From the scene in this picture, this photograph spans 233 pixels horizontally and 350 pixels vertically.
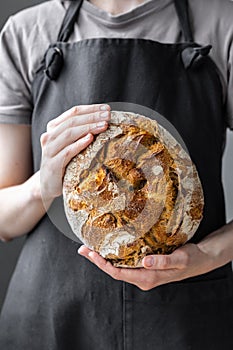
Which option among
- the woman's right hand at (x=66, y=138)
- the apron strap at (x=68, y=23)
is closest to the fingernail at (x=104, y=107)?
the woman's right hand at (x=66, y=138)

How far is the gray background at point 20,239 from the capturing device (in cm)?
166

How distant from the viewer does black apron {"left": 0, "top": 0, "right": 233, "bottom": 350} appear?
1.23m

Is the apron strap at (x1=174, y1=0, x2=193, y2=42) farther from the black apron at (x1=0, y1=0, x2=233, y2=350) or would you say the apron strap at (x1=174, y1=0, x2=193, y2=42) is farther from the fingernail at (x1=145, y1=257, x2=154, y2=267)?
the fingernail at (x1=145, y1=257, x2=154, y2=267)

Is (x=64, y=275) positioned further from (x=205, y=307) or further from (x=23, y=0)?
(x=23, y=0)

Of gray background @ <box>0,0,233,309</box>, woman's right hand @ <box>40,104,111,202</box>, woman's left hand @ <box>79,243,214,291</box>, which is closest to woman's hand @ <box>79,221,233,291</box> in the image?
woman's left hand @ <box>79,243,214,291</box>

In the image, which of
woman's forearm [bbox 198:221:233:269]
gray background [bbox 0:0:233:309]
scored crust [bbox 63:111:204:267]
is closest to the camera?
scored crust [bbox 63:111:204:267]

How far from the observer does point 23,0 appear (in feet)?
5.47

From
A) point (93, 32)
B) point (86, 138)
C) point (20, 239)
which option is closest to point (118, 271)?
point (86, 138)

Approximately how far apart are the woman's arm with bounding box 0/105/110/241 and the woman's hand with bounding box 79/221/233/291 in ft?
0.43

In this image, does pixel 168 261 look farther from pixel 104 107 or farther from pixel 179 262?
pixel 104 107

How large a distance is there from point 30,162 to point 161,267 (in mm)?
419

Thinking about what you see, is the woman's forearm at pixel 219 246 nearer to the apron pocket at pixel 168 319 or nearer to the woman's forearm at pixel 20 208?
the apron pocket at pixel 168 319

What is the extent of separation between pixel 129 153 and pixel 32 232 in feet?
1.32

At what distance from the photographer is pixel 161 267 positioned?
1.05 m
